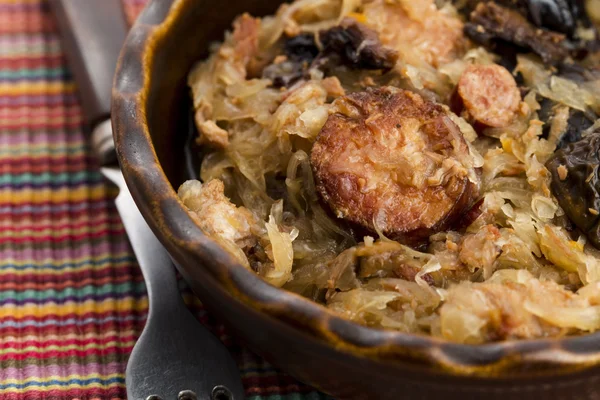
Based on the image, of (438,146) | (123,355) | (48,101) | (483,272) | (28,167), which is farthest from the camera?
(48,101)

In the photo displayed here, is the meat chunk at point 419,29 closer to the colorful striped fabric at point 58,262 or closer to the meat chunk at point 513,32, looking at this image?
the meat chunk at point 513,32

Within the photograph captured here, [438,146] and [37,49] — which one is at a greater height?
[438,146]

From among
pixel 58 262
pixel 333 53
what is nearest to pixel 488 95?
pixel 333 53

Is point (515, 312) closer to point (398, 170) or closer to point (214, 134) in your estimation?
point (398, 170)

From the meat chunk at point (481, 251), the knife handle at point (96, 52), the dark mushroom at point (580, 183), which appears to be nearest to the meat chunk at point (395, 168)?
the meat chunk at point (481, 251)

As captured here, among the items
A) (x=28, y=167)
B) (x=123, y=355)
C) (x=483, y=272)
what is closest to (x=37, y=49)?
(x=28, y=167)

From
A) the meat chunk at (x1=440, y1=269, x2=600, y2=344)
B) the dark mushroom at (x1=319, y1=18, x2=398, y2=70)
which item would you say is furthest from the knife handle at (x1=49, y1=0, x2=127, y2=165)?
the meat chunk at (x1=440, y1=269, x2=600, y2=344)

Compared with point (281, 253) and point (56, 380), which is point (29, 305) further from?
point (281, 253)
